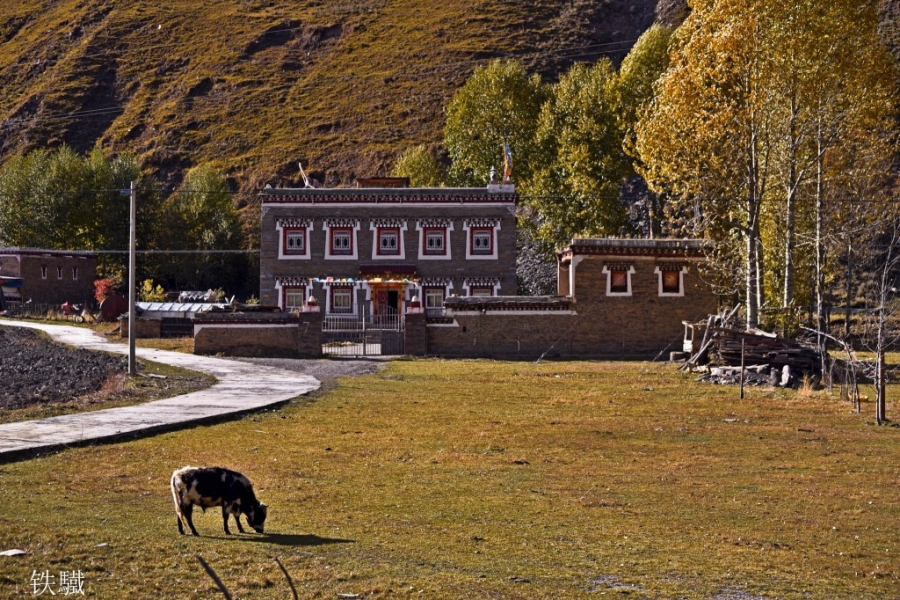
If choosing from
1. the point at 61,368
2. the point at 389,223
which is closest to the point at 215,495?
the point at 61,368

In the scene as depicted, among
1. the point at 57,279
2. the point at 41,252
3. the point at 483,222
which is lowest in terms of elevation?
the point at 57,279

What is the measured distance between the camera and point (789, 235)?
39.1m

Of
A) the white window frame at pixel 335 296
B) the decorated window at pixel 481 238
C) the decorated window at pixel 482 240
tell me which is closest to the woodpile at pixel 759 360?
the decorated window at pixel 481 238

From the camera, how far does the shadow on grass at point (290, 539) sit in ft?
37.3

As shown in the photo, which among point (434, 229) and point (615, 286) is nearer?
point (615, 286)

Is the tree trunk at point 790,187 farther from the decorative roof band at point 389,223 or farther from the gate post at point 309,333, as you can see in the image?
the decorative roof band at point 389,223

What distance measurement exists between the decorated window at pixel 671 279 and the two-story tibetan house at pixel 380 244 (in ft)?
43.2

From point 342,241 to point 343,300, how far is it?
3213 millimetres

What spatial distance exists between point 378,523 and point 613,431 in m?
10.1

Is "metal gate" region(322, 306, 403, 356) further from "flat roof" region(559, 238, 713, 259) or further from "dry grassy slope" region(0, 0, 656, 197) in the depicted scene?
"dry grassy slope" region(0, 0, 656, 197)

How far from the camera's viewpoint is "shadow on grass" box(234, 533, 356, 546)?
11.4 metres

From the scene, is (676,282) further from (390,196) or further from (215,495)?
(215,495)

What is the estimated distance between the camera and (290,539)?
11594mm

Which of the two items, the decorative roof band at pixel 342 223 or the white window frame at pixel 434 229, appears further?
the decorative roof band at pixel 342 223
